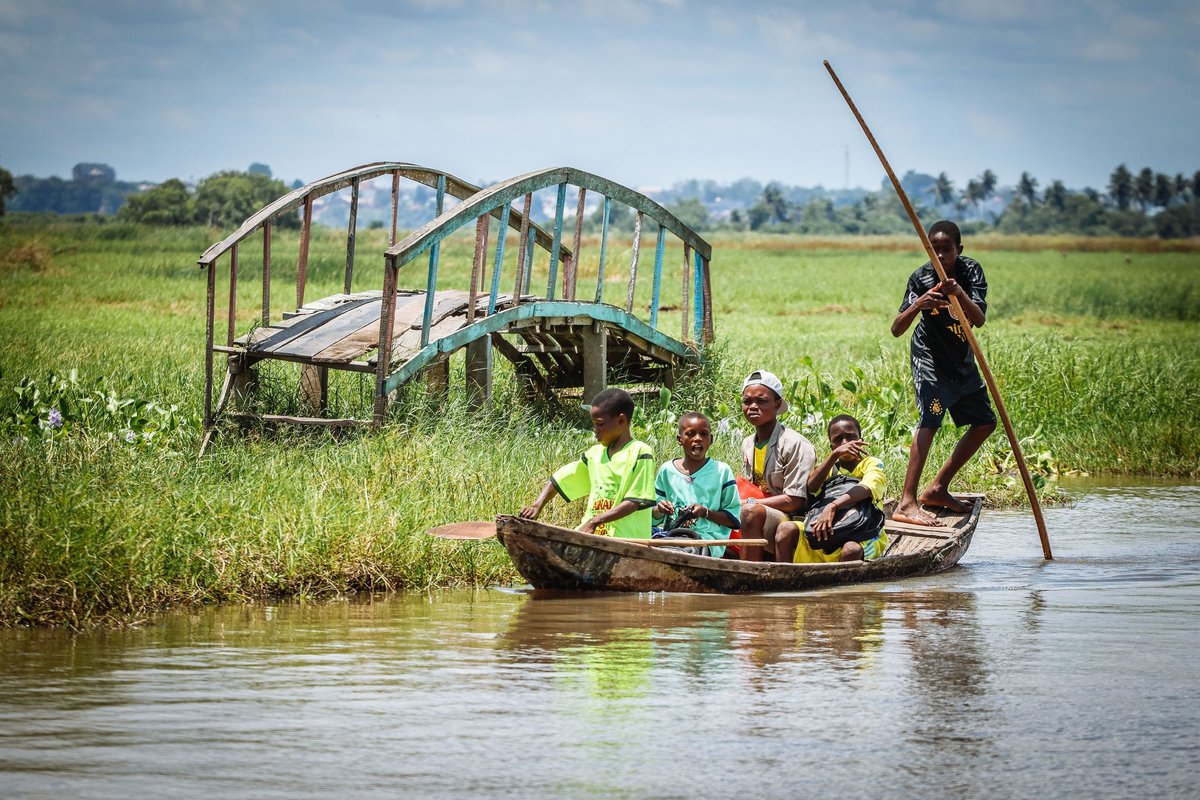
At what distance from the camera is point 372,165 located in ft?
41.3

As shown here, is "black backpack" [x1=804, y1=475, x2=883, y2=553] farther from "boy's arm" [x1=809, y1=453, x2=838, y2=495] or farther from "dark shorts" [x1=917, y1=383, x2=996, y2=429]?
"dark shorts" [x1=917, y1=383, x2=996, y2=429]

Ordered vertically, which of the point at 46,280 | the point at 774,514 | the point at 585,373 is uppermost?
the point at 46,280

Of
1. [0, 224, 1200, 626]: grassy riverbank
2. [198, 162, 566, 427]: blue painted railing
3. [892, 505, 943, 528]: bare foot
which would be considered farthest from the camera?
[198, 162, 566, 427]: blue painted railing

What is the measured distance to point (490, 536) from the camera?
786 centimetres

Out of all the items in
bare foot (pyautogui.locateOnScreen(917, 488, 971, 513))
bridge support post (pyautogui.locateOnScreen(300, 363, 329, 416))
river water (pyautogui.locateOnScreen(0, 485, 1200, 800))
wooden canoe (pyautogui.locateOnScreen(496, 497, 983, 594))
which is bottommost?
river water (pyautogui.locateOnScreen(0, 485, 1200, 800))

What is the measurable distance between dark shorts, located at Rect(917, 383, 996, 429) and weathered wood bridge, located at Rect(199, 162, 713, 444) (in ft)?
10.7

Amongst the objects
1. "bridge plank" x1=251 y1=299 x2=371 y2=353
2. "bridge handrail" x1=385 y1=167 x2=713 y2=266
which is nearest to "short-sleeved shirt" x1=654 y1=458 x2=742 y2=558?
"bridge handrail" x1=385 y1=167 x2=713 y2=266

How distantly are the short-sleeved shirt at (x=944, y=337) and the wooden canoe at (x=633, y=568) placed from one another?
1.37m

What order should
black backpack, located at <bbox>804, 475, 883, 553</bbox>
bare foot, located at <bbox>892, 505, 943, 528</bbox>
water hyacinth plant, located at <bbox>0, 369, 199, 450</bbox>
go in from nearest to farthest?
black backpack, located at <bbox>804, 475, 883, 553</bbox>
bare foot, located at <bbox>892, 505, 943, 528</bbox>
water hyacinth plant, located at <bbox>0, 369, 199, 450</bbox>

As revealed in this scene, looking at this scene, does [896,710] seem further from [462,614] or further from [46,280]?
[46,280]

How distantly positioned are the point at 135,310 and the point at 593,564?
1767 centimetres

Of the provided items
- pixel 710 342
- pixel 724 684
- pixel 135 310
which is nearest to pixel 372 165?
pixel 710 342

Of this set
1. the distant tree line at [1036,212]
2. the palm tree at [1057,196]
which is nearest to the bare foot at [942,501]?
the distant tree line at [1036,212]

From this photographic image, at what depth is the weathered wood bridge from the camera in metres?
10.8
